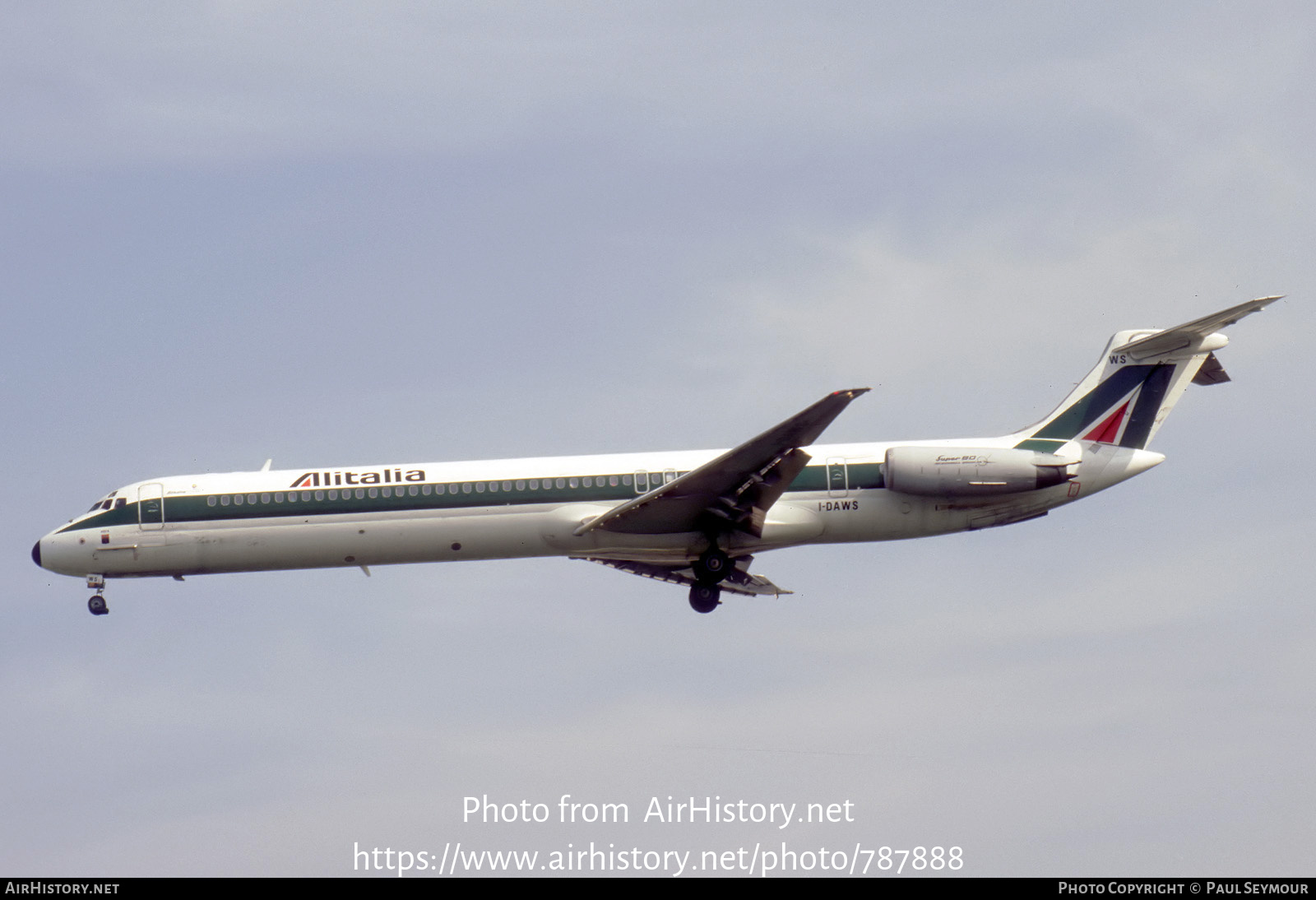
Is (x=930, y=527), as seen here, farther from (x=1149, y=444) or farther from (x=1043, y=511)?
(x=1149, y=444)

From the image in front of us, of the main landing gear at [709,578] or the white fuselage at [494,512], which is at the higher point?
the white fuselage at [494,512]

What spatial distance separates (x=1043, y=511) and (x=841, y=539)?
454 cm

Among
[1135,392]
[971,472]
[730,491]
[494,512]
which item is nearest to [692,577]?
[730,491]

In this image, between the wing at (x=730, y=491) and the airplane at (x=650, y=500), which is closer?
the wing at (x=730, y=491)

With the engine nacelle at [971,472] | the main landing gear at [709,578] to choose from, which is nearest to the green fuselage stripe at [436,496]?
the engine nacelle at [971,472]

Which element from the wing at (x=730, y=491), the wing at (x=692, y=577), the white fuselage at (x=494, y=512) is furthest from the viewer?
the wing at (x=692, y=577)

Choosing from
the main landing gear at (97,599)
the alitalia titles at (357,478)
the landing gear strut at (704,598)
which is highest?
the alitalia titles at (357,478)

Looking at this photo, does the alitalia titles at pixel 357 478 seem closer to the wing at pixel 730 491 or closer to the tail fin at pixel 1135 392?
the wing at pixel 730 491

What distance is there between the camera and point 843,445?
108 feet

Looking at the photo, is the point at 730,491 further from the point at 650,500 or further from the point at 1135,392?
the point at 1135,392

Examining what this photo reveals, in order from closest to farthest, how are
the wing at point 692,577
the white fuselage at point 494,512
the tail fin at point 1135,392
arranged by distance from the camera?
the white fuselage at point 494,512, the tail fin at point 1135,392, the wing at point 692,577

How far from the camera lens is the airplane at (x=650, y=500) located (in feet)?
104

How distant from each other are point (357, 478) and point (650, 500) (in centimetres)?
686

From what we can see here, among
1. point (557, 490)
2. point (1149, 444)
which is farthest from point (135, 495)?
point (1149, 444)
